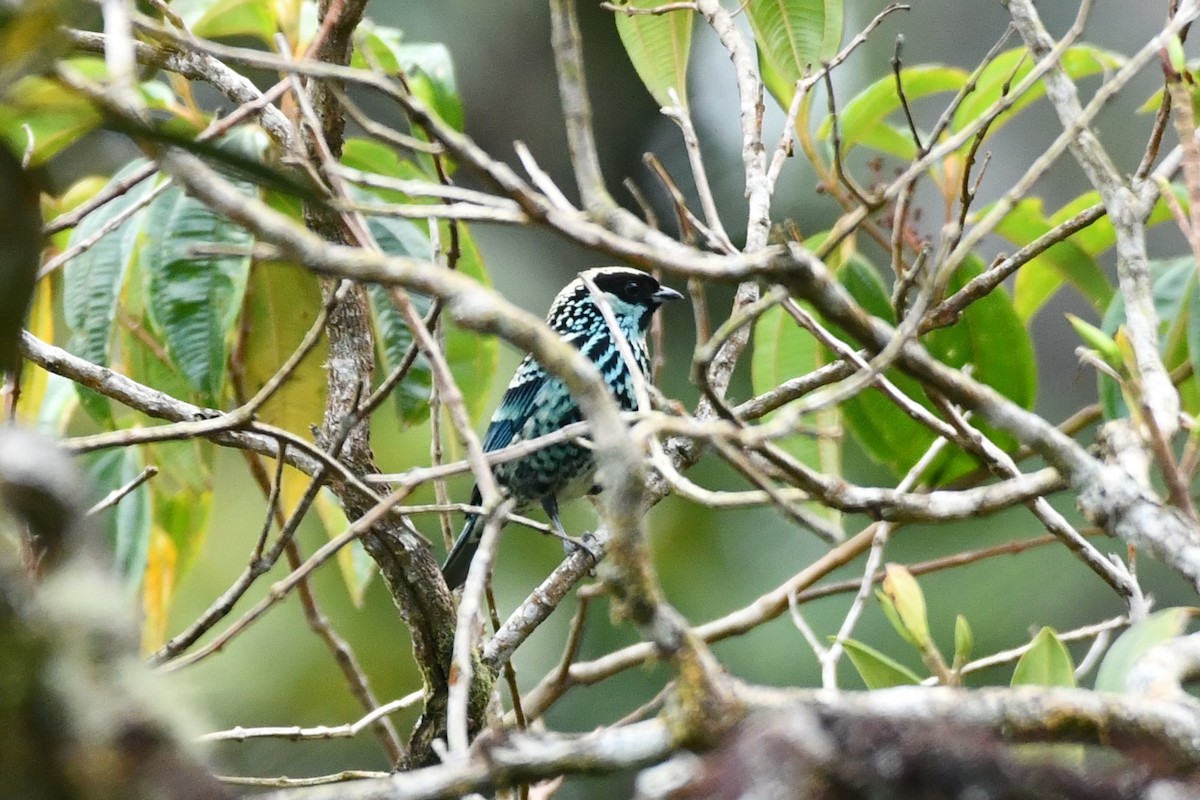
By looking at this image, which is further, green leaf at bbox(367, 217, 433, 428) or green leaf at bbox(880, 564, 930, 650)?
green leaf at bbox(367, 217, 433, 428)

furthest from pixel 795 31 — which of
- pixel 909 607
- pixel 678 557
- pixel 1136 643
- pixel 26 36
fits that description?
pixel 678 557

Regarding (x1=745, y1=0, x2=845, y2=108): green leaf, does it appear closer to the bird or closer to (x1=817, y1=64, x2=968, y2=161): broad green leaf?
(x1=817, y1=64, x2=968, y2=161): broad green leaf

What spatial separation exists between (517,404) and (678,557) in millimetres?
3238

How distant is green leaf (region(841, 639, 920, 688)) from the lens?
79.8 inches

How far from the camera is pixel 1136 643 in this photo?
162 centimetres

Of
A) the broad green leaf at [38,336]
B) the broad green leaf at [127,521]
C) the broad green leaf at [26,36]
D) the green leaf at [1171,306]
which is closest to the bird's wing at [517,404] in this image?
the broad green leaf at [127,521]

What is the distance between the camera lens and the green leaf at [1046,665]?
184 centimetres

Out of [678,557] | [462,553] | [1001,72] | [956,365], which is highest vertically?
[1001,72]

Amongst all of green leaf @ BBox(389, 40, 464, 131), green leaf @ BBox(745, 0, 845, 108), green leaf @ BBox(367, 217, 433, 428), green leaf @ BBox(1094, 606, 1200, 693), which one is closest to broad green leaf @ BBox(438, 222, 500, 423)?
green leaf @ BBox(367, 217, 433, 428)

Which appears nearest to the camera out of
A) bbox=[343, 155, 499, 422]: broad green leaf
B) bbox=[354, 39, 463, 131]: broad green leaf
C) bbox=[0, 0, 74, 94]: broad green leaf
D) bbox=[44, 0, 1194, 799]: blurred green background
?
bbox=[0, 0, 74, 94]: broad green leaf

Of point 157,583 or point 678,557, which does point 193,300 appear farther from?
point 678,557

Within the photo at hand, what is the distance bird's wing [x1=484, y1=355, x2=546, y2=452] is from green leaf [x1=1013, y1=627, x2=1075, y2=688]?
283cm

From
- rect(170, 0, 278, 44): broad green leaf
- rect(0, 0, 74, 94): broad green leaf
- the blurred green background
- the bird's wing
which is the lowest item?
the blurred green background

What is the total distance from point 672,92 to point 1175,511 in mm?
1530
